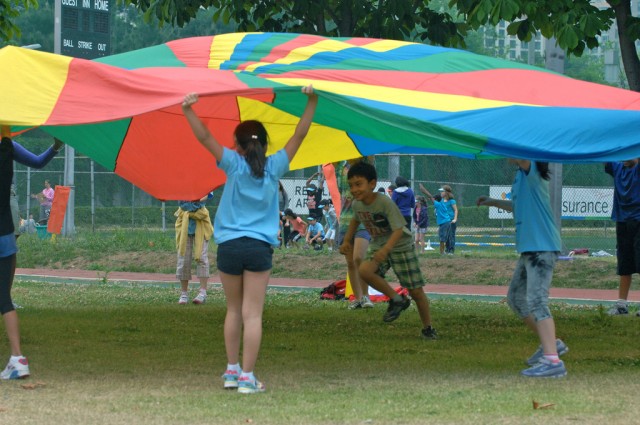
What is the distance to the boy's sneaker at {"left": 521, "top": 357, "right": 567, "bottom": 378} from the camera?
7.58 metres

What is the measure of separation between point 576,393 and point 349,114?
2.86m

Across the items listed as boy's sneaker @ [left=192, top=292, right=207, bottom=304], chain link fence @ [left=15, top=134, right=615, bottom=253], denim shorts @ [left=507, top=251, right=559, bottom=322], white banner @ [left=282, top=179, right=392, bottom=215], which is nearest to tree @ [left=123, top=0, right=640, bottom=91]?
boy's sneaker @ [left=192, top=292, right=207, bottom=304]

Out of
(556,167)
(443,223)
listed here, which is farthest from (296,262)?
(443,223)

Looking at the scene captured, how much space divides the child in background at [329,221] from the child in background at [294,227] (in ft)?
1.96

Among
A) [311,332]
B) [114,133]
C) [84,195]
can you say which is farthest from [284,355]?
[84,195]

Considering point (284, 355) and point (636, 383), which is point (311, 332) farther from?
point (636, 383)

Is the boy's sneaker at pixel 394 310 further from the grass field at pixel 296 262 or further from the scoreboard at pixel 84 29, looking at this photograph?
the scoreboard at pixel 84 29

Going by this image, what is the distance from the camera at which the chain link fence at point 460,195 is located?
27.0 meters

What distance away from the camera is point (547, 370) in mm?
7582

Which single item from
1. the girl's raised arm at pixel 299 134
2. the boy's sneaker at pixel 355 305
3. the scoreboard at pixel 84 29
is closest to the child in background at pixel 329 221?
the scoreboard at pixel 84 29

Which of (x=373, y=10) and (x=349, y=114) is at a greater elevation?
(x=373, y=10)

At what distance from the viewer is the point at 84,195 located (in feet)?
142

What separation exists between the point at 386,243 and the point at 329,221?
55.6ft

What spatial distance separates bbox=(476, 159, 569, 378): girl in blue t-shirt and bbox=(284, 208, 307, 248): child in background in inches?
710
